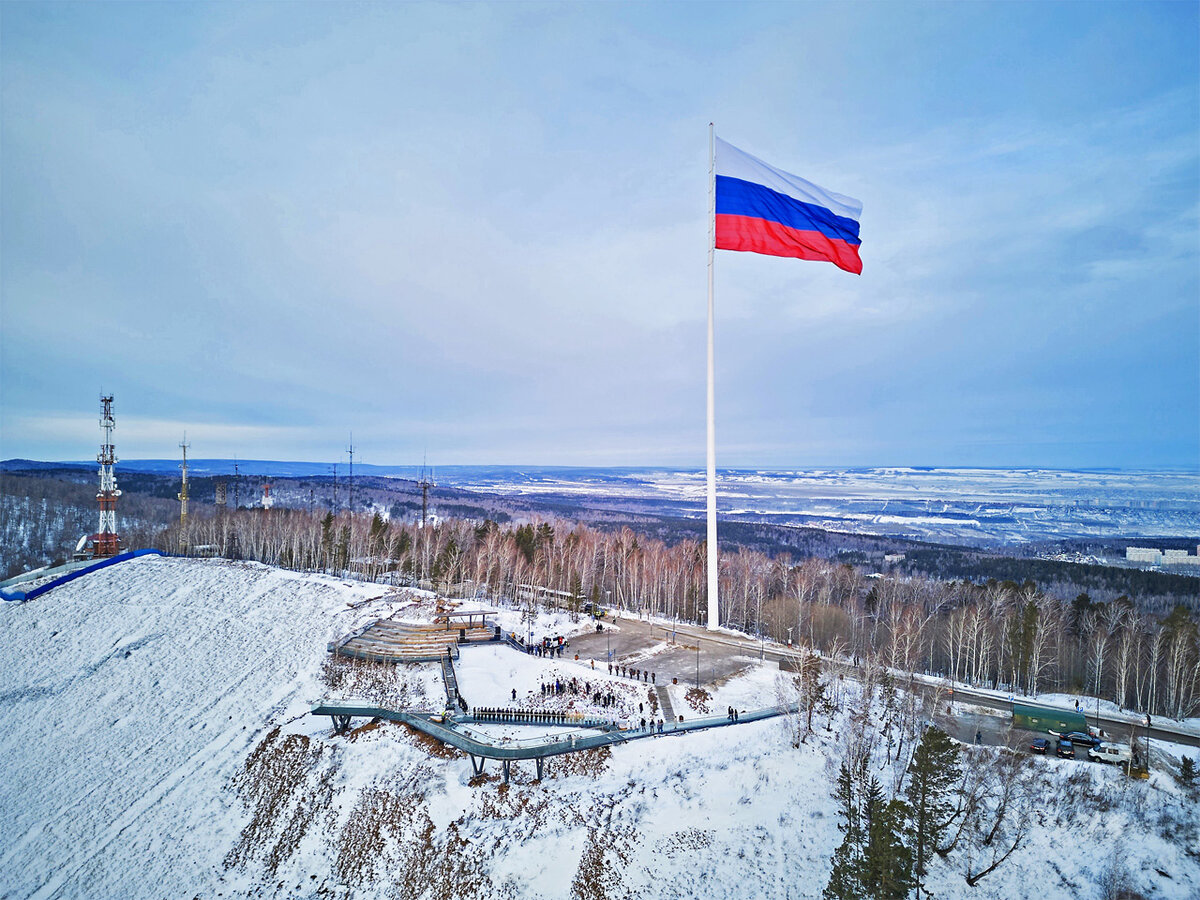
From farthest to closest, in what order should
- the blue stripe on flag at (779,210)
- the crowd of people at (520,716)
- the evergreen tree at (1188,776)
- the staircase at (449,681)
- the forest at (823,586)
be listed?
the forest at (823,586), the staircase at (449,681), the blue stripe on flag at (779,210), the crowd of people at (520,716), the evergreen tree at (1188,776)

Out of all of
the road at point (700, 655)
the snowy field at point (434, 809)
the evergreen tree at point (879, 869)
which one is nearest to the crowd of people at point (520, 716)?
the snowy field at point (434, 809)

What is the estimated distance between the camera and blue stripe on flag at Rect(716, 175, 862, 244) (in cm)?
3003

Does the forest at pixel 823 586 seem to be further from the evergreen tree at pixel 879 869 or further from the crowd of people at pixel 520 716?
the crowd of people at pixel 520 716

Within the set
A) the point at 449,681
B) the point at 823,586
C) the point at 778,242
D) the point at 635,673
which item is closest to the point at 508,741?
the point at 449,681

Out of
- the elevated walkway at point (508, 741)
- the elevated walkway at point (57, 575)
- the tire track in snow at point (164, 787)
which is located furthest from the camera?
the elevated walkway at point (57, 575)

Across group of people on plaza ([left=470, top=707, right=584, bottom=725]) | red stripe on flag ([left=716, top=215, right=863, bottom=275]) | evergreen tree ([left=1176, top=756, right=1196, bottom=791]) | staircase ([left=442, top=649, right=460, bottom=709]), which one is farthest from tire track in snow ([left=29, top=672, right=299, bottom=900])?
evergreen tree ([left=1176, top=756, right=1196, bottom=791])

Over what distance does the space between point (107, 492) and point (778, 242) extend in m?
80.0

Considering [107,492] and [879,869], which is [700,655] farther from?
[107,492]

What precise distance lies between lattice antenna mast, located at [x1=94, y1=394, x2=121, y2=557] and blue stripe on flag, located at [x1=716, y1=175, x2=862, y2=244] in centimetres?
7619

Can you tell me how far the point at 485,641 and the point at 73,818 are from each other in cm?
2353

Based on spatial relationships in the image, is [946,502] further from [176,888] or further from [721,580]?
[176,888]

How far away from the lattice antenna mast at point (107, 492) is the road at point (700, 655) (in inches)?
2394

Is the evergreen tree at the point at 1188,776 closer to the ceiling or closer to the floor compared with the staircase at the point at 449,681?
closer to the ceiling

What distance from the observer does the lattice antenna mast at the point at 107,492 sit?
6469 centimetres
